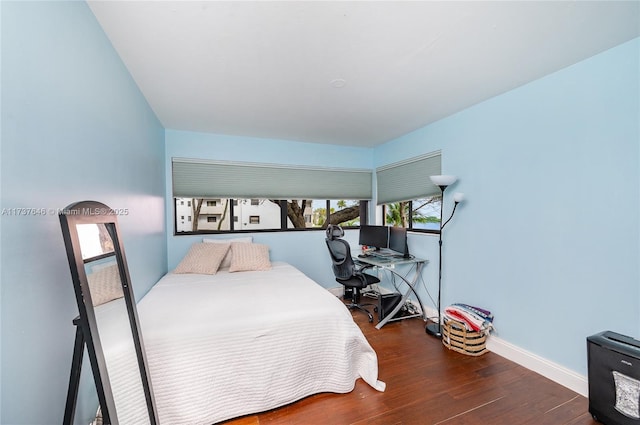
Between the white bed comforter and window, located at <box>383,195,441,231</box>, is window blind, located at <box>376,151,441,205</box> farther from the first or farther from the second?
the white bed comforter

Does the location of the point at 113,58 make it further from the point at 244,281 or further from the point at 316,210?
the point at 316,210

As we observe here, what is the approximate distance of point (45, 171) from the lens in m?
1.03

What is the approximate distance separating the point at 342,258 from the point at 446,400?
168 centimetres

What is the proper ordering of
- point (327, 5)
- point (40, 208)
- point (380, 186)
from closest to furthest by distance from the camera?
point (40, 208)
point (327, 5)
point (380, 186)

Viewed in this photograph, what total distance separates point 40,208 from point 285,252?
119 inches

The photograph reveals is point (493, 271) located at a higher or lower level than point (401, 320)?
higher

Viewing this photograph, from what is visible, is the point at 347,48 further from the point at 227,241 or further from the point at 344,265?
the point at 227,241

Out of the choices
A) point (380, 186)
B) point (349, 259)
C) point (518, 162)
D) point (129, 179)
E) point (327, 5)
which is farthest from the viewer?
point (380, 186)

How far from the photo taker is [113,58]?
1.69 metres

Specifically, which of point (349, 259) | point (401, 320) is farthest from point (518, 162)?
point (401, 320)

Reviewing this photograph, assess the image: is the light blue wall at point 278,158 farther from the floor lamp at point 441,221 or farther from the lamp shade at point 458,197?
the lamp shade at point 458,197

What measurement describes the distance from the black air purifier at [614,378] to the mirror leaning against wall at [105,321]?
258 cm

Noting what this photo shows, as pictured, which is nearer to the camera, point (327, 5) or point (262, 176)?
point (327, 5)

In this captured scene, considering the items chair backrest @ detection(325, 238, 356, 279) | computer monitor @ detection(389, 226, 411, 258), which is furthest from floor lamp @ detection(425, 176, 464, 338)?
chair backrest @ detection(325, 238, 356, 279)
